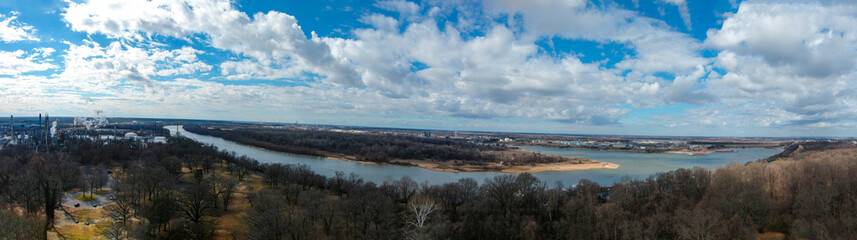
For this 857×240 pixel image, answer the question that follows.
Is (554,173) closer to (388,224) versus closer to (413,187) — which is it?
(413,187)

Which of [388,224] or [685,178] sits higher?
[685,178]

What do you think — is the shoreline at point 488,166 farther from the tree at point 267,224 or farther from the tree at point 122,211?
the tree at point 122,211

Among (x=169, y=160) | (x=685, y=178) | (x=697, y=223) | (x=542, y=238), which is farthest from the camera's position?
(x=169, y=160)

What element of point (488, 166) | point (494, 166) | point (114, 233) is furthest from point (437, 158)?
point (114, 233)

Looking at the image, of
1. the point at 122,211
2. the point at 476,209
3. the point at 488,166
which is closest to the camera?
the point at 122,211

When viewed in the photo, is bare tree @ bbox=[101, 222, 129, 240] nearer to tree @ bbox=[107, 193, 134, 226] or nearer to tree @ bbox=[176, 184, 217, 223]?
tree @ bbox=[107, 193, 134, 226]

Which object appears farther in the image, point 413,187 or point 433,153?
point 433,153

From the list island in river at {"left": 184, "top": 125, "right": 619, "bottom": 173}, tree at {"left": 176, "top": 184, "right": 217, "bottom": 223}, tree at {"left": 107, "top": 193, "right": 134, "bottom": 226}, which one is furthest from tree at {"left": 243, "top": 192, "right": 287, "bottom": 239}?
island in river at {"left": 184, "top": 125, "right": 619, "bottom": 173}

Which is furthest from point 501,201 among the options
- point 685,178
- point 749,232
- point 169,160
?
point 169,160

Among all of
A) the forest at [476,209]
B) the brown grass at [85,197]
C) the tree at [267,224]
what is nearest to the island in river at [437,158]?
the forest at [476,209]

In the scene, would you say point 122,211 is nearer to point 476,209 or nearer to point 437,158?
point 476,209
